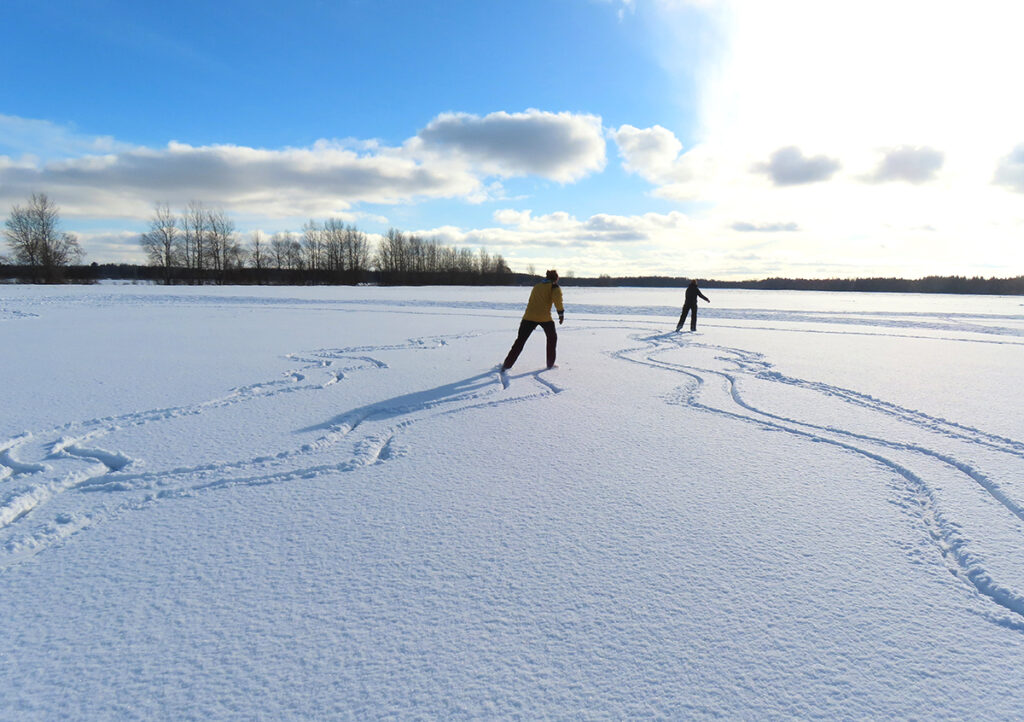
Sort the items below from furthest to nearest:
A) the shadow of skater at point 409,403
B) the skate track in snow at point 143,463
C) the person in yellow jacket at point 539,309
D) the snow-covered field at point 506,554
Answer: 1. the person in yellow jacket at point 539,309
2. the shadow of skater at point 409,403
3. the skate track in snow at point 143,463
4. the snow-covered field at point 506,554

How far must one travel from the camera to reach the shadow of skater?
504 centimetres

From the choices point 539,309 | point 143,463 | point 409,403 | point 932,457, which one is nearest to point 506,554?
point 143,463

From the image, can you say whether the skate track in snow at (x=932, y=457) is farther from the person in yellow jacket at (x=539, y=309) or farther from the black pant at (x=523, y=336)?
the person in yellow jacket at (x=539, y=309)

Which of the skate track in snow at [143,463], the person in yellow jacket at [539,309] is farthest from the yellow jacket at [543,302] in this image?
the skate track in snow at [143,463]

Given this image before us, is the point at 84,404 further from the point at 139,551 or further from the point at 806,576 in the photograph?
the point at 806,576

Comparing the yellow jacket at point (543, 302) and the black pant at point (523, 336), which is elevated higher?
the yellow jacket at point (543, 302)

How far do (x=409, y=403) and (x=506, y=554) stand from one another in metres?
3.39

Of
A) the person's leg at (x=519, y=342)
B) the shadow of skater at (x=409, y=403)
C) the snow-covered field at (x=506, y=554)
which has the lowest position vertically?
the snow-covered field at (x=506, y=554)

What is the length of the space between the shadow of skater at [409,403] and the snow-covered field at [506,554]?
0.20 ft

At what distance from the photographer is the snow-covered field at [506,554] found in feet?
5.91

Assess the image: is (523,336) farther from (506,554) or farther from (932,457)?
(506,554)

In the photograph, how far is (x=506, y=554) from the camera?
2.61 m

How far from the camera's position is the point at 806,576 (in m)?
2.45

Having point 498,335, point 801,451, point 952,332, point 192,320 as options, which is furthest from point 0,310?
point 952,332
